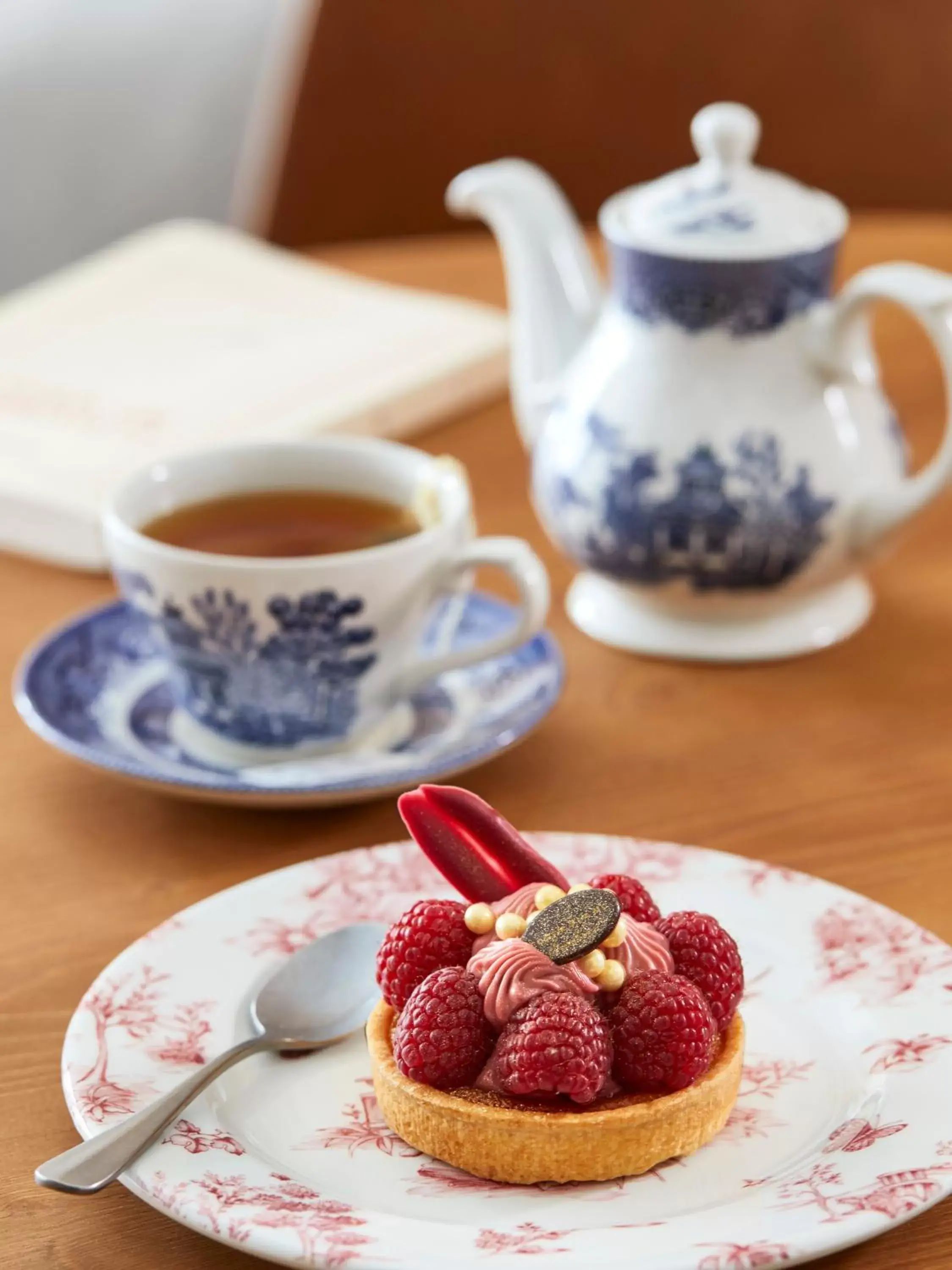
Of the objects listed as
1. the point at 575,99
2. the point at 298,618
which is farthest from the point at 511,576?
the point at 575,99

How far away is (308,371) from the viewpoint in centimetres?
158

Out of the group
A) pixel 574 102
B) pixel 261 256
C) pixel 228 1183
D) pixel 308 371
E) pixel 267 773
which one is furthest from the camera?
pixel 574 102

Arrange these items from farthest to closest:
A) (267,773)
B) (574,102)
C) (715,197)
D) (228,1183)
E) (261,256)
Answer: (574,102) → (261,256) → (715,197) → (267,773) → (228,1183)

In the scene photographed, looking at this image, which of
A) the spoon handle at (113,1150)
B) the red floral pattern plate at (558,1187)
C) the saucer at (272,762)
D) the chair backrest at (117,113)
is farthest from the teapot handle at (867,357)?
the chair backrest at (117,113)

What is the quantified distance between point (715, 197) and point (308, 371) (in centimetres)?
56

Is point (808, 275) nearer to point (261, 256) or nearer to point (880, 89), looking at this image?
point (261, 256)

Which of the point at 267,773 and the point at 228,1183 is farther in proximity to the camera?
the point at 267,773

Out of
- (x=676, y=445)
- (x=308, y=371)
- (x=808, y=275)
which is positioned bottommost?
(x=308, y=371)

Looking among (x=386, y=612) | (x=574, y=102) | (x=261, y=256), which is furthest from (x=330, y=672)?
(x=574, y=102)

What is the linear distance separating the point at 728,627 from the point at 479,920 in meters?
0.50

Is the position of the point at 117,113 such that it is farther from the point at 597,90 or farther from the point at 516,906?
the point at 516,906

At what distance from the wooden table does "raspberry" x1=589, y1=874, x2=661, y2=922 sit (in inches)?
6.4

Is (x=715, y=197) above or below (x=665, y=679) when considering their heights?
above

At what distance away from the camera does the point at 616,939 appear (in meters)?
0.70
